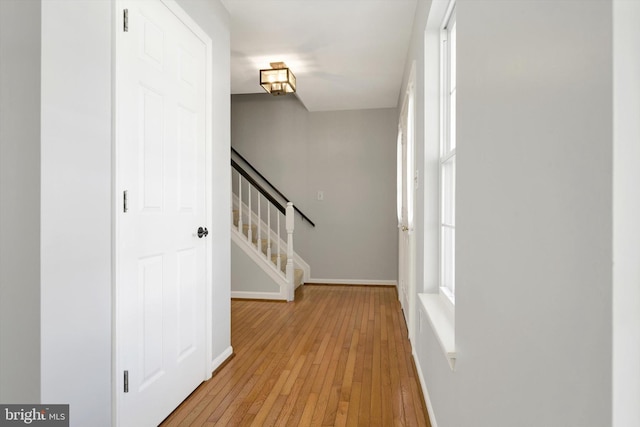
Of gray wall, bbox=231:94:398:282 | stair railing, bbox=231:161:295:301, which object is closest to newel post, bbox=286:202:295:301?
stair railing, bbox=231:161:295:301

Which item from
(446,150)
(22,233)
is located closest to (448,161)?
(446,150)

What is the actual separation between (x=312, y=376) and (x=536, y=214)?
2.02 m

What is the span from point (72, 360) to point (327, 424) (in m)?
→ 1.16

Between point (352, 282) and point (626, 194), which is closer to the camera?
point (626, 194)

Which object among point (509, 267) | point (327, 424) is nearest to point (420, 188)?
point (327, 424)

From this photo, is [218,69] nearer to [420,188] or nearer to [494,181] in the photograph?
[420,188]

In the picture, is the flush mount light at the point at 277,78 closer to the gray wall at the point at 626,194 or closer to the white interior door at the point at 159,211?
the white interior door at the point at 159,211

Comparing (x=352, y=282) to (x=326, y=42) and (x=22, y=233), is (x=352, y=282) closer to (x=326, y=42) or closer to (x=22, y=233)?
(x=326, y=42)

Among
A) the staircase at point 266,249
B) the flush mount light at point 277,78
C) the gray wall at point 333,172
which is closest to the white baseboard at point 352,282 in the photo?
the gray wall at point 333,172

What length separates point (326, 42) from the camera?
315 cm

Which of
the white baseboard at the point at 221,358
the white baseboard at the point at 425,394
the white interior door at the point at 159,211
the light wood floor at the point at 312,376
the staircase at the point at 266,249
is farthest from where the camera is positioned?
the staircase at the point at 266,249

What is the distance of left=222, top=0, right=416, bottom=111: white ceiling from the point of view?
2.62 m

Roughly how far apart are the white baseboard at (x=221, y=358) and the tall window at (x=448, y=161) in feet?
5.06

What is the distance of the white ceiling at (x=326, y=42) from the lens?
8.61ft
